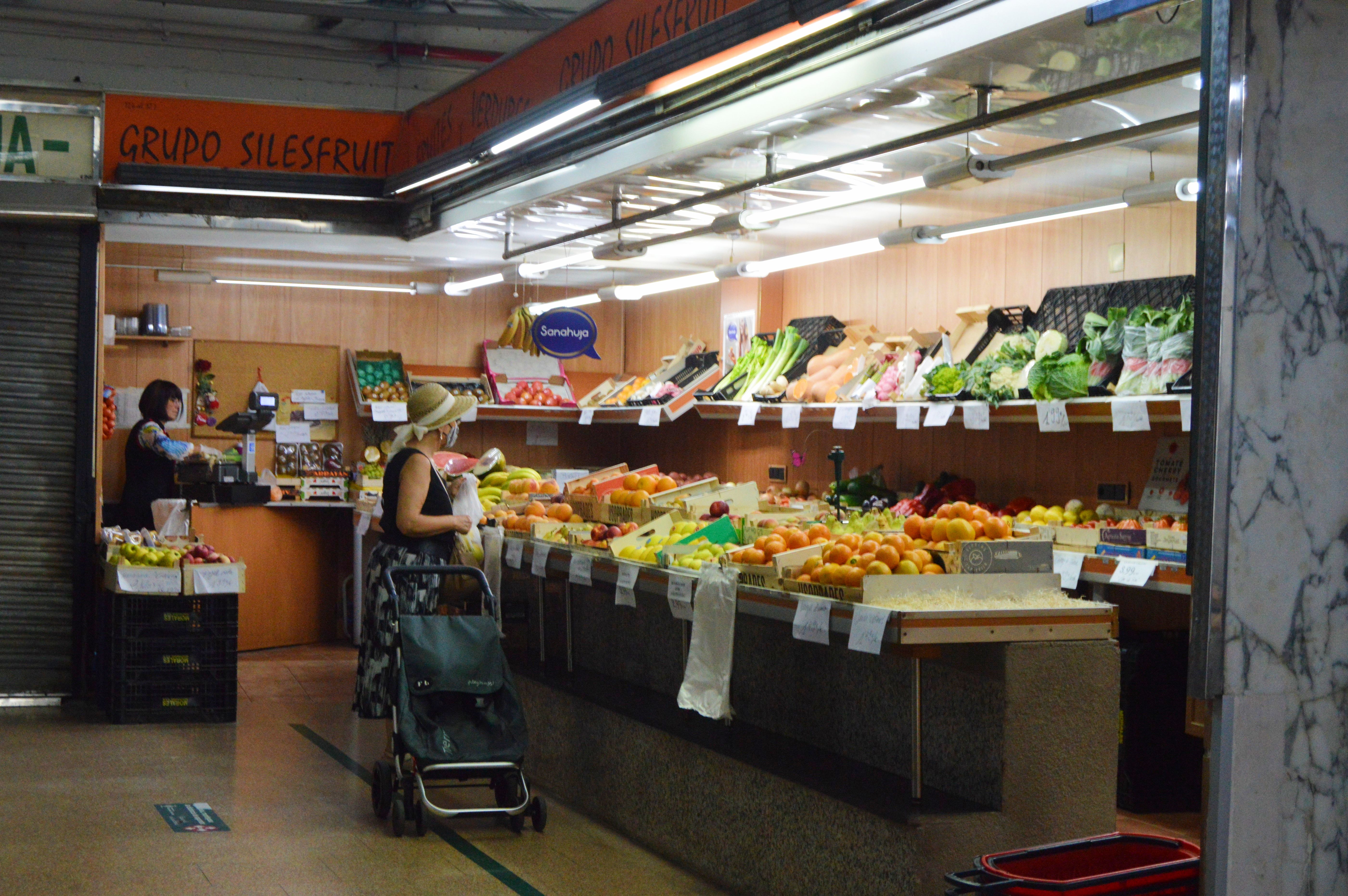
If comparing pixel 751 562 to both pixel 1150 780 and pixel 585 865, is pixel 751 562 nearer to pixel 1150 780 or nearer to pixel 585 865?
pixel 585 865

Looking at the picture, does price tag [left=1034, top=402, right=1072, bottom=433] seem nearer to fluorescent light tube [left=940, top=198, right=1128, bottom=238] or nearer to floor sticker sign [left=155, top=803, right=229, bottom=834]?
fluorescent light tube [left=940, top=198, right=1128, bottom=238]

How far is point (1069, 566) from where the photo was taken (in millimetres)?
5613

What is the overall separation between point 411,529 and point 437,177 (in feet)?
6.75

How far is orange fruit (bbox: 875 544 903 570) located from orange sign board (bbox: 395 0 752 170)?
1.89 m

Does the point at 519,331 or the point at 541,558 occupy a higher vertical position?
the point at 519,331

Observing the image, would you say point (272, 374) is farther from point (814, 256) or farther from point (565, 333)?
point (814, 256)

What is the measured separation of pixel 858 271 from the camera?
8492 millimetres

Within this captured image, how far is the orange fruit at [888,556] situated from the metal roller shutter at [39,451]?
5.35 metres

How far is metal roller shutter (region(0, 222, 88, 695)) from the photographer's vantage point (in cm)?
749

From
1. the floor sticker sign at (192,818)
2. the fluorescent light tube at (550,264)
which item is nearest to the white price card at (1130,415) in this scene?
the fluorescent light tube at (550,264)

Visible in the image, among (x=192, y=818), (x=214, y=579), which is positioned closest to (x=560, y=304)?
(x=214, y=579)

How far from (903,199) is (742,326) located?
2885mm

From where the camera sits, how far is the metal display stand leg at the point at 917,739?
3.90 meters

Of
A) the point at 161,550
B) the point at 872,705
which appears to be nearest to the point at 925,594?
the point at 872,705
